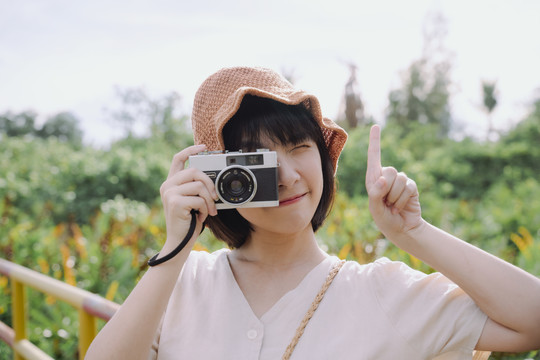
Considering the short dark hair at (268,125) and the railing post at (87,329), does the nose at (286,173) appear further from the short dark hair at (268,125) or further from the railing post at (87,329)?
the railing post at (87,329)

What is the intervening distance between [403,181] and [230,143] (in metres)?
0.53

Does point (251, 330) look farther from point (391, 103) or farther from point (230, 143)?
point (391, 103)

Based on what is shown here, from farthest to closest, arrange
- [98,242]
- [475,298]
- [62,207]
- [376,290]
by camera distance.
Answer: [62,207]
[98,242]
[376,290]
[475,298]

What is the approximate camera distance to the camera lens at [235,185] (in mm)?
1180

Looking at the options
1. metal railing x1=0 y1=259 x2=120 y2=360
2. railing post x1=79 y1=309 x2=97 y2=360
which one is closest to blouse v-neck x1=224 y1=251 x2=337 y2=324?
metal railing x1=0 y1=259 x2=120 y2=360

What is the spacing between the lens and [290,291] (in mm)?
1238

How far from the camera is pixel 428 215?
489cm

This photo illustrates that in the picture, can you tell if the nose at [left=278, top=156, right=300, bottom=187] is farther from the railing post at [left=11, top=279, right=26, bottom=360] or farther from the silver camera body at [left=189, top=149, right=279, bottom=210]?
the railing post at [left=11, top=279, right=26, bottom=360]

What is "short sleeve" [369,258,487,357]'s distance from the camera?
3.45ft

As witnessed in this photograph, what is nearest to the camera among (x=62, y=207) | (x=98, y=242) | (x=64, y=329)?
(x=64, y=329)

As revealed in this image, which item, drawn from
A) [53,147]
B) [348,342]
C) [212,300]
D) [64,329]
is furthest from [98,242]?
[53,147]

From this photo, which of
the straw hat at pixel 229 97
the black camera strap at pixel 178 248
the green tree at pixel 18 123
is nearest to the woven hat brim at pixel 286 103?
the straw hat at pixel 229 97

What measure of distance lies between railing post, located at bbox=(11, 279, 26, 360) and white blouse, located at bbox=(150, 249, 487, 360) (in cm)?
156

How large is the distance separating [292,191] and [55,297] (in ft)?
4.22
